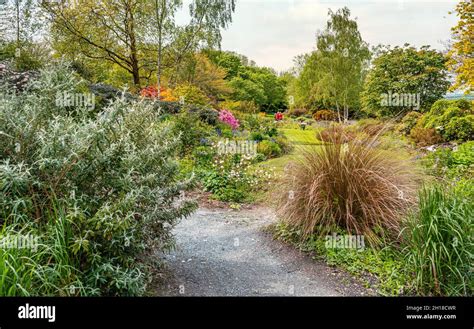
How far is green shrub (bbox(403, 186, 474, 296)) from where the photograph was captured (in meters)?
2.27

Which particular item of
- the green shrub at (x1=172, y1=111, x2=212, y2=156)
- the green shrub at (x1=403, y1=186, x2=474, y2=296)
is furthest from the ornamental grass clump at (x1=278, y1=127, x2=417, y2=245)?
the green shrub at (x1=172, y1=111, x2=212, y2=156)

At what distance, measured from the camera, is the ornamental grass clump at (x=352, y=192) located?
2979 mm

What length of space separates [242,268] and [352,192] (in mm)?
1162

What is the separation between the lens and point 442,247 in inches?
90.9

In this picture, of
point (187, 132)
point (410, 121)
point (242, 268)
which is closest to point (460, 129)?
point (410, 121)

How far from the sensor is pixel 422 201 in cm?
247

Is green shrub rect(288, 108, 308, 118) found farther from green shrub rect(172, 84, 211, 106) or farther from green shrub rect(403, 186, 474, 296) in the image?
green shrub rect(403, 186, 474, 296)

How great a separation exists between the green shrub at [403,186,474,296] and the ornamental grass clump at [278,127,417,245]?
1.59 feet

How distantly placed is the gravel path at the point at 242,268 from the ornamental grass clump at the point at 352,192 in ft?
1.21

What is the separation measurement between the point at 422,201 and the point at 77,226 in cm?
227

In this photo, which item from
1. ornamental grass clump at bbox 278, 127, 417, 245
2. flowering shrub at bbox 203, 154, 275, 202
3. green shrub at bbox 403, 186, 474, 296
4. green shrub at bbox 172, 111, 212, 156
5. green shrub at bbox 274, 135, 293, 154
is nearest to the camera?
green shrub at bbox 403, 186, 474, 296
